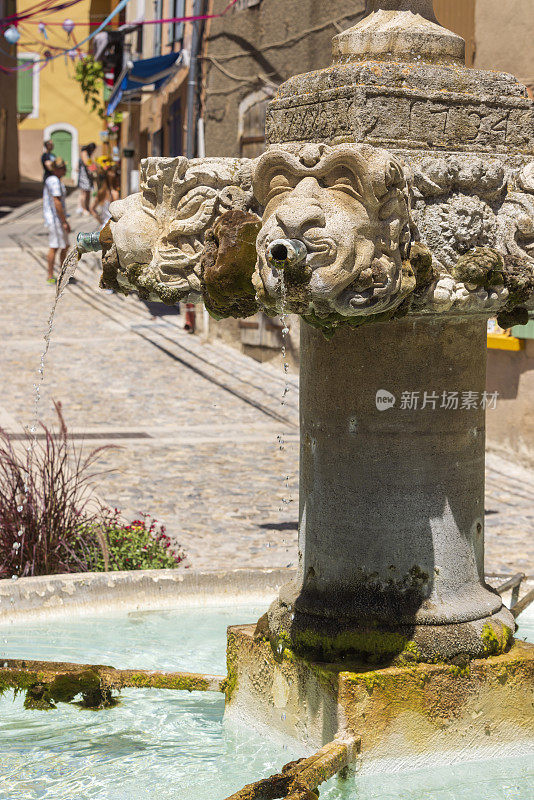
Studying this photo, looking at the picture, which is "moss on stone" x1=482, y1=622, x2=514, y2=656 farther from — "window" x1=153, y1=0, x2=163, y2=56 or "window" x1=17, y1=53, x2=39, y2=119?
"window" x1=17, y1=53, x2=39, y2=119

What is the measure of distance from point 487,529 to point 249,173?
174 inches

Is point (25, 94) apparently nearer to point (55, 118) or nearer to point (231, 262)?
point (55, 118)

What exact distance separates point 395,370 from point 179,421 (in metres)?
7.46

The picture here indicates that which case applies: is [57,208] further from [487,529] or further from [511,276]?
[511,276]

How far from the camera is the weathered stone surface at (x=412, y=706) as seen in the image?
3.29 metres

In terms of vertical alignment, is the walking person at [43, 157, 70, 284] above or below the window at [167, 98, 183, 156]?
below

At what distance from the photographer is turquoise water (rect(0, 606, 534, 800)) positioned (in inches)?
127

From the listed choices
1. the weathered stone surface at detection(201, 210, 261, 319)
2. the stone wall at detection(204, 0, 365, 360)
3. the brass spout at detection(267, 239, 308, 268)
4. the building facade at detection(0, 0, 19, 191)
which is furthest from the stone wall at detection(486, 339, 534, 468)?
the building facade at detection(0, 0, 19, 191)

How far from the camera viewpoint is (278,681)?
359 centimetres

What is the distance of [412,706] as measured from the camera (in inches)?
131

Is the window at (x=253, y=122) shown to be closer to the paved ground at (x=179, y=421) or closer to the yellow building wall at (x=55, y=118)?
the paved ground at (x=179, y=421)

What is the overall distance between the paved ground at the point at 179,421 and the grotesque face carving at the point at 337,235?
354 centimetres

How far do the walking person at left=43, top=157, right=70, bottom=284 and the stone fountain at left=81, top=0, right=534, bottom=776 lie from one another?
1289cm

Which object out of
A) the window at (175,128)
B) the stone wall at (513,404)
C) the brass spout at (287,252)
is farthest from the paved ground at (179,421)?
the brass spout at (287,252)
